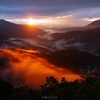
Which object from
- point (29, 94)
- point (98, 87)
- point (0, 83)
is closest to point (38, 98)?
point (29, 94)

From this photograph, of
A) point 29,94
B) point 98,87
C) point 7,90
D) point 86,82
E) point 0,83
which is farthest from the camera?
point 0,83

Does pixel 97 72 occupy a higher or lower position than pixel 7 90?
higher

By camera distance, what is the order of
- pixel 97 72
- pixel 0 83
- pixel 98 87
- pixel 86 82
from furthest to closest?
pixel 0 83, pixel 97 72, pixel 86 82, pixel 98 87

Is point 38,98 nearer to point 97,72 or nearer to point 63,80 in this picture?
point 63,80

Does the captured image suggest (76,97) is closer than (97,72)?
Yes

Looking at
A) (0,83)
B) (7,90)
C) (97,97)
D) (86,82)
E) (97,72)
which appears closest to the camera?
(97,97)

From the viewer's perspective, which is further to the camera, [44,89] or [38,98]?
[44,89]

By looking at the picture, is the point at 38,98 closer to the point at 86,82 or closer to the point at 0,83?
the point at 86,82

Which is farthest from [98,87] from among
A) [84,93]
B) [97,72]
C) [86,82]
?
[97,72]

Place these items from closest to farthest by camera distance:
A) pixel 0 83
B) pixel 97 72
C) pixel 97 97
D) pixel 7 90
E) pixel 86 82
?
pixel 97 97, pixel 86 82, pixel 97 72, pixel 7 90, pixel 0 83
